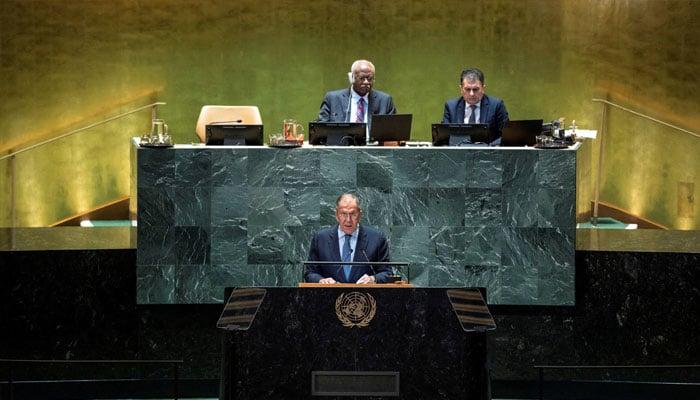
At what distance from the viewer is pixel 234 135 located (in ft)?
21.4

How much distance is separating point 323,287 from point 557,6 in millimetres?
6477

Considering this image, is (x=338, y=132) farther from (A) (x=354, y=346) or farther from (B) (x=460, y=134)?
(A) (x=354, y=346)

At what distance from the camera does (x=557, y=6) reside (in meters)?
10.2

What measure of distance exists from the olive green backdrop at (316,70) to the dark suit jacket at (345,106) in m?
2.52

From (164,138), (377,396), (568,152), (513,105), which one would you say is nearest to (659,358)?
(568,152)

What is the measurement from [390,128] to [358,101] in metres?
1.05

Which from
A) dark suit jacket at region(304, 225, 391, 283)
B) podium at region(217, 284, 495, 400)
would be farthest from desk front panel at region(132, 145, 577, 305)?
podium at region(217, 284, 495, 400)

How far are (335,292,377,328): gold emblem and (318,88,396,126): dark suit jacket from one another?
10.9 feet

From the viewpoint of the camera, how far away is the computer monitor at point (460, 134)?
657 centimetres

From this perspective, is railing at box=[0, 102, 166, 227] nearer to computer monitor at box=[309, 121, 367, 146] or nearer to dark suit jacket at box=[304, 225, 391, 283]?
computer monitor at box=[309, 121, 367, 146]

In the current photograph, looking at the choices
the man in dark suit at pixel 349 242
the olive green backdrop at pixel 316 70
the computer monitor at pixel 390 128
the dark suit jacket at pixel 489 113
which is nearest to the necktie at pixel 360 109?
the dark suit jacket at pixel 489 113

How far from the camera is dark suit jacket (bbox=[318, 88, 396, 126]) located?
763cm

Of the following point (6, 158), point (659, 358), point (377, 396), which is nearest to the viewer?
point (377, 396)

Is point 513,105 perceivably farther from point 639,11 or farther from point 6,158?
point 6,158
